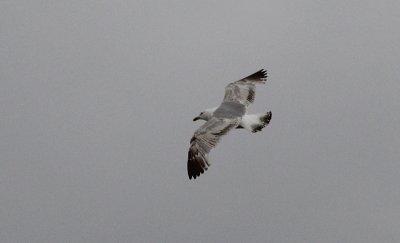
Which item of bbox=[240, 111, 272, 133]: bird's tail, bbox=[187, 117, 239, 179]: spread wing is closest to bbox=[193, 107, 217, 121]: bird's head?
bbox=[187, 117, 239, 179]: spread wing

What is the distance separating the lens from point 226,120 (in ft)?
110

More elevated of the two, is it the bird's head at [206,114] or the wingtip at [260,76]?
→ the wingtip at [260,76]

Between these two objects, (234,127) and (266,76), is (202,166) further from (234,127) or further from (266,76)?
(266,76)

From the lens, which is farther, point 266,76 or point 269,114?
point 266,76

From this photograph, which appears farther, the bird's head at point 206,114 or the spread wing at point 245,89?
the spread wing at point 245,89

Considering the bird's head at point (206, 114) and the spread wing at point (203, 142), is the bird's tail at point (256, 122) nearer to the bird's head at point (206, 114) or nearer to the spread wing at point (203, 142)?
the spread wing at point (203, 142)

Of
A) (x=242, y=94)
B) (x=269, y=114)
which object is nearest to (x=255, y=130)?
(x=269, y=114)

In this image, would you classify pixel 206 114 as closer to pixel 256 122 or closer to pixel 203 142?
pixel 256 122

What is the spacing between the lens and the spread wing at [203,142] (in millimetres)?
31094

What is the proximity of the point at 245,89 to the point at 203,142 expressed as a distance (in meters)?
6.33

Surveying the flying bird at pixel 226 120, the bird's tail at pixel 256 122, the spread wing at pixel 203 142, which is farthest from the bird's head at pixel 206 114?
the bird's tail at pixel 256 122

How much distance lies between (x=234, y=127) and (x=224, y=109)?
197cm

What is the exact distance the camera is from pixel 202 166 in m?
31.1

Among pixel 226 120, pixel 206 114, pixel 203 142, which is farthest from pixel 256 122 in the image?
pixel 203 142
